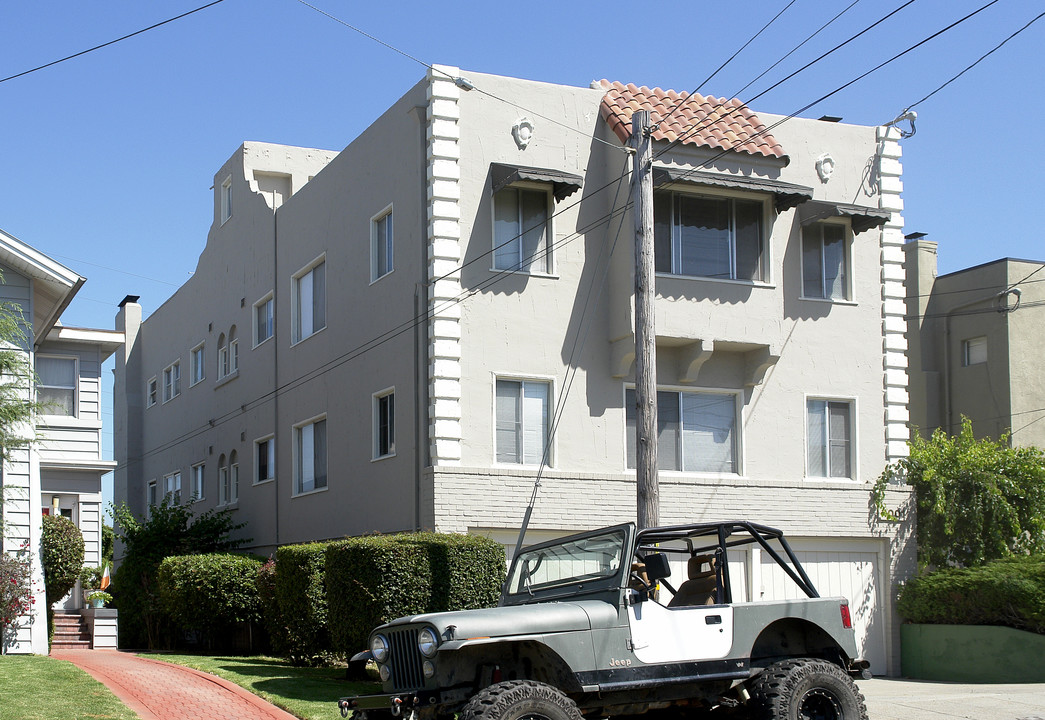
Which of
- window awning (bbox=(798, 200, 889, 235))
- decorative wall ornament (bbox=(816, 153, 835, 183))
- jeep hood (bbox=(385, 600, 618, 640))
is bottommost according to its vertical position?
jeep hood (bbox=(385, 600, 618, 640))

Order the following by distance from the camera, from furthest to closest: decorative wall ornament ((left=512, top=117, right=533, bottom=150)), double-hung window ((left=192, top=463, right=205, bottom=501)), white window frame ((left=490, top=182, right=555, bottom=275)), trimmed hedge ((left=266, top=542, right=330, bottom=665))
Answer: double-hung window ((left=192, top=463, right=205, bottom=501)) → decorative wall ornament ((left=512, top=117, right=533, bottom=150)) → white window frame ((left=490, top=182, right=555, bottom=275)) → trimmed hedge ((left=266, top=542, right=330, bottom=665))

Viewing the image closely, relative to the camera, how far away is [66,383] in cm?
2581

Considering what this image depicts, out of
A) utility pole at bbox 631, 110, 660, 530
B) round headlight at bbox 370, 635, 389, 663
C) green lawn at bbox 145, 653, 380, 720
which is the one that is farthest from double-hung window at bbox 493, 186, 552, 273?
round headlight at bbox 370, 635, 389, 663

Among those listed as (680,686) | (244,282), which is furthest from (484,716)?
(244,282)

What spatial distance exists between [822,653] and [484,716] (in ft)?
11.1

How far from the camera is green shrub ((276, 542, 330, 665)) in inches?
664

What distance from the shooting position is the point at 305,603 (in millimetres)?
16969

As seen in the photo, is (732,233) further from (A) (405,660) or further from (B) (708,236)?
(A) (405,660)

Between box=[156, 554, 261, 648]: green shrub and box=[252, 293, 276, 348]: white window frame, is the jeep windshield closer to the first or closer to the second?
box=[156, 554, 261, 648]: green shrub

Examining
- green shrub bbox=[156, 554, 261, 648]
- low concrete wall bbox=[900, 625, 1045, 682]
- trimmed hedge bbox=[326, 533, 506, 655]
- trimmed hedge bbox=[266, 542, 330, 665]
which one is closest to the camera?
trimmed hedge bbox=[326, 533, 506, 655]

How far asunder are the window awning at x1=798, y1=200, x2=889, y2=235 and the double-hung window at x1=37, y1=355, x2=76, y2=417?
15751 millimetres

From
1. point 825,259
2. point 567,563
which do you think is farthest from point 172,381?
point 567,563

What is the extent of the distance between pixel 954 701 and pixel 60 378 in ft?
63.5

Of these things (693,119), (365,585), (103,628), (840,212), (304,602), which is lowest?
(103,628)
